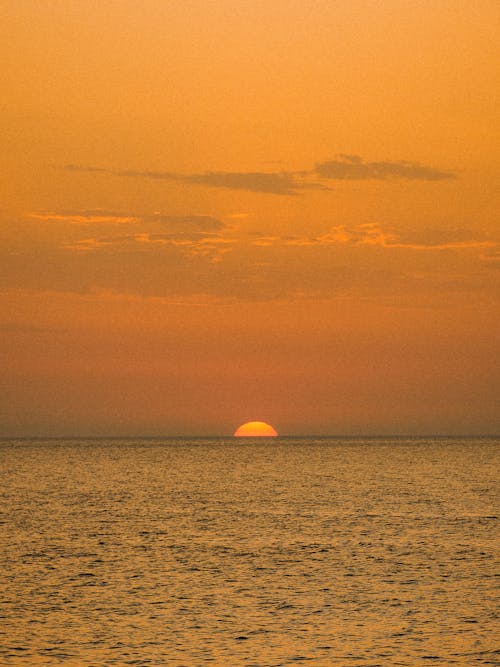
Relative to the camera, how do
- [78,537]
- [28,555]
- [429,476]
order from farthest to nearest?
[429,476] < [78,537] < [28,555]

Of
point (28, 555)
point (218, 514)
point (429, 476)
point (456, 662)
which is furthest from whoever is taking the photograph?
point (429, 476)

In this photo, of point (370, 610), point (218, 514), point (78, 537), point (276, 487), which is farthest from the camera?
point (276, 487)

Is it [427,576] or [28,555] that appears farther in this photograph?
[28,555]

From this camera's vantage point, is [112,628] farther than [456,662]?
Yes

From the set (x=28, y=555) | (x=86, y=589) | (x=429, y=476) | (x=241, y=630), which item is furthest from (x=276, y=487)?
(x=241, y=630)

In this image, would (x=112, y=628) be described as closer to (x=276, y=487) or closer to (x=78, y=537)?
(x=78, y=537)

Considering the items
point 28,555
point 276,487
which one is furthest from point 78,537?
point 276,487

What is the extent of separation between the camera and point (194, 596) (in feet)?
132

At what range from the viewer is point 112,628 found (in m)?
33.8

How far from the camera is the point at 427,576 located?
45.4 meters

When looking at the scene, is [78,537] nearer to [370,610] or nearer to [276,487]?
[370,610]

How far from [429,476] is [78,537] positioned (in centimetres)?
10132

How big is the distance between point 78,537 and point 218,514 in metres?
20.3

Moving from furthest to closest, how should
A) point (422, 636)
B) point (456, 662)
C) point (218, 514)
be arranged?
point (218, 514), point (422, 636), point (456, 662)
